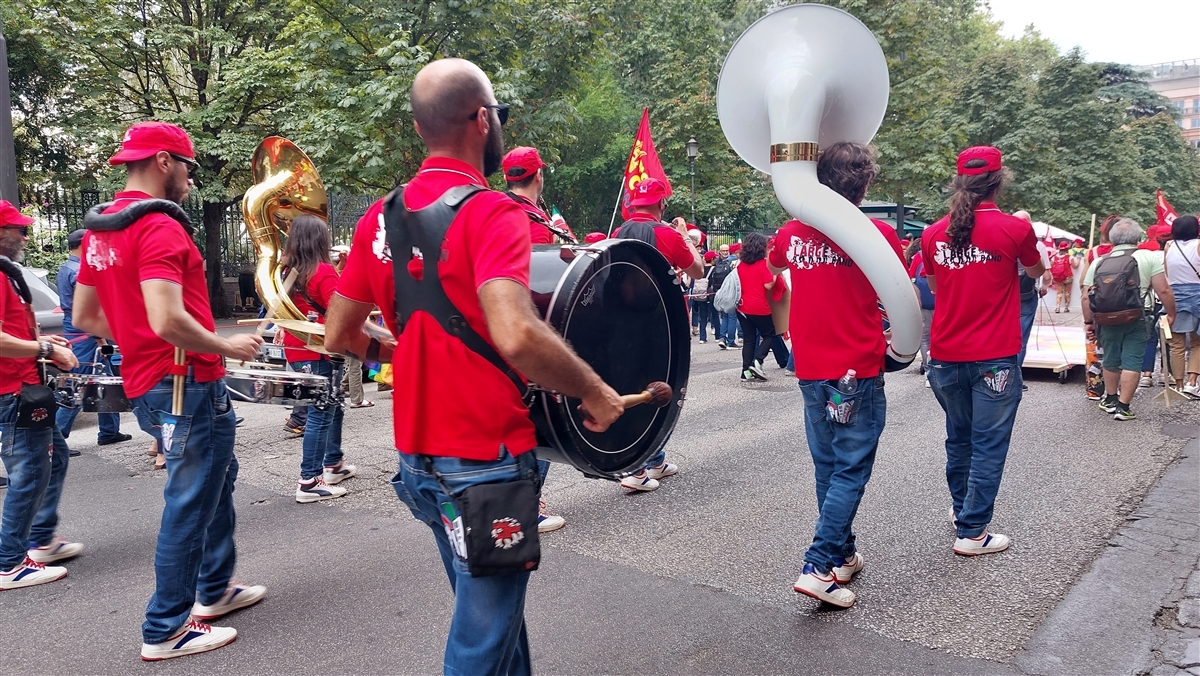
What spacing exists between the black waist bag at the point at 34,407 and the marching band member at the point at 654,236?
3.23 meters

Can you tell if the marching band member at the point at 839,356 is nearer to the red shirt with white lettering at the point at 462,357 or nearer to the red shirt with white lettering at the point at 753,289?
the red shirt with white lettering at the point at 462,357

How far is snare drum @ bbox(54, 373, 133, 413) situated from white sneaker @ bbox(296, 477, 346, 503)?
1391 millimetres

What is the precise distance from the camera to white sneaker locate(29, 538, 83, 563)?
14.2 ft

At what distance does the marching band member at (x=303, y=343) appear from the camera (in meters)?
5.21

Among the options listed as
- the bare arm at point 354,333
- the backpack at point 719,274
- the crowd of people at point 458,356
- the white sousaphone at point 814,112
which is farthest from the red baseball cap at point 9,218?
the backpack at point 719,274

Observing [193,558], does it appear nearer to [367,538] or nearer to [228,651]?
[228,651]

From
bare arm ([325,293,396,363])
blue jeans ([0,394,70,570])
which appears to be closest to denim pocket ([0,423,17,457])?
blue jeans ([0,394,70,570])

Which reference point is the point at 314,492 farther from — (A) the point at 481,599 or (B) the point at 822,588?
(A) the point at 481,599

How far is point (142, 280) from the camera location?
3014 millimetres

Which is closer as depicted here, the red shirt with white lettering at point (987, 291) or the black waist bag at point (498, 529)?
the black waist bag at point (498, 529)

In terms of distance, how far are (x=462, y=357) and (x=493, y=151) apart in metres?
0.60

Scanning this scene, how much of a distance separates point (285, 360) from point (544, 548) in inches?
74.5

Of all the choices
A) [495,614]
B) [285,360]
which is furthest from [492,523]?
[285,360]

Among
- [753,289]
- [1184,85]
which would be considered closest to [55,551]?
[753,289]
